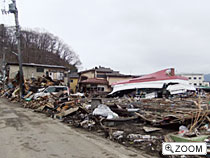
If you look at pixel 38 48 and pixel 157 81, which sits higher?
pixel 38 48

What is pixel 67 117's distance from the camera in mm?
9273

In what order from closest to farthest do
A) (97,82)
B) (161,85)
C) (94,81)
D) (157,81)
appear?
(161,85) < (157,81) < (94,81) < (97,82)

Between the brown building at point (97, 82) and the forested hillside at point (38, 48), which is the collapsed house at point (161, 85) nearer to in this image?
the brown building at point (97, 82)

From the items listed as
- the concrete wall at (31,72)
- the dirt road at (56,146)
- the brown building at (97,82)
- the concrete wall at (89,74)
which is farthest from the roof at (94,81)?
the dirt road at (56,146)

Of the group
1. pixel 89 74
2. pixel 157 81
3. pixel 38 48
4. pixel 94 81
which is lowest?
pixel 157 81

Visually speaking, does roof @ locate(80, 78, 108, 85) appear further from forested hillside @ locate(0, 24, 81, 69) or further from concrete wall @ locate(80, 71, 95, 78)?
forested hillside @ locate(0, 24, 81, 69)

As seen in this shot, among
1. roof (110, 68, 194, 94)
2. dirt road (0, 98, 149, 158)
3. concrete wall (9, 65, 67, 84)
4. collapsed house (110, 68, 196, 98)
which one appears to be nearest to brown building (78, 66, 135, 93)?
concrete wall (9, 65, 67, 84)

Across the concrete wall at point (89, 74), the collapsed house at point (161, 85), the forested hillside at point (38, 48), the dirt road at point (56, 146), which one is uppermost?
the forested hillside at point (38, 48)

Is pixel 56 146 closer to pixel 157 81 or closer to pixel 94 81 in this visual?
pixel 157 81

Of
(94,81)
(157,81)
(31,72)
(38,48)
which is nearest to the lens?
(157,81)

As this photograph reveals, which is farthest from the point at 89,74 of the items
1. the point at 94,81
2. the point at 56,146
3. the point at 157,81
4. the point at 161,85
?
the point at 56,146

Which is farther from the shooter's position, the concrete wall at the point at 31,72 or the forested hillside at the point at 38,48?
the forested hillside at the point at 38,48

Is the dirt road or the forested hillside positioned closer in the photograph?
the dirt road

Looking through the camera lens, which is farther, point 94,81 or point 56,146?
point 94,81
